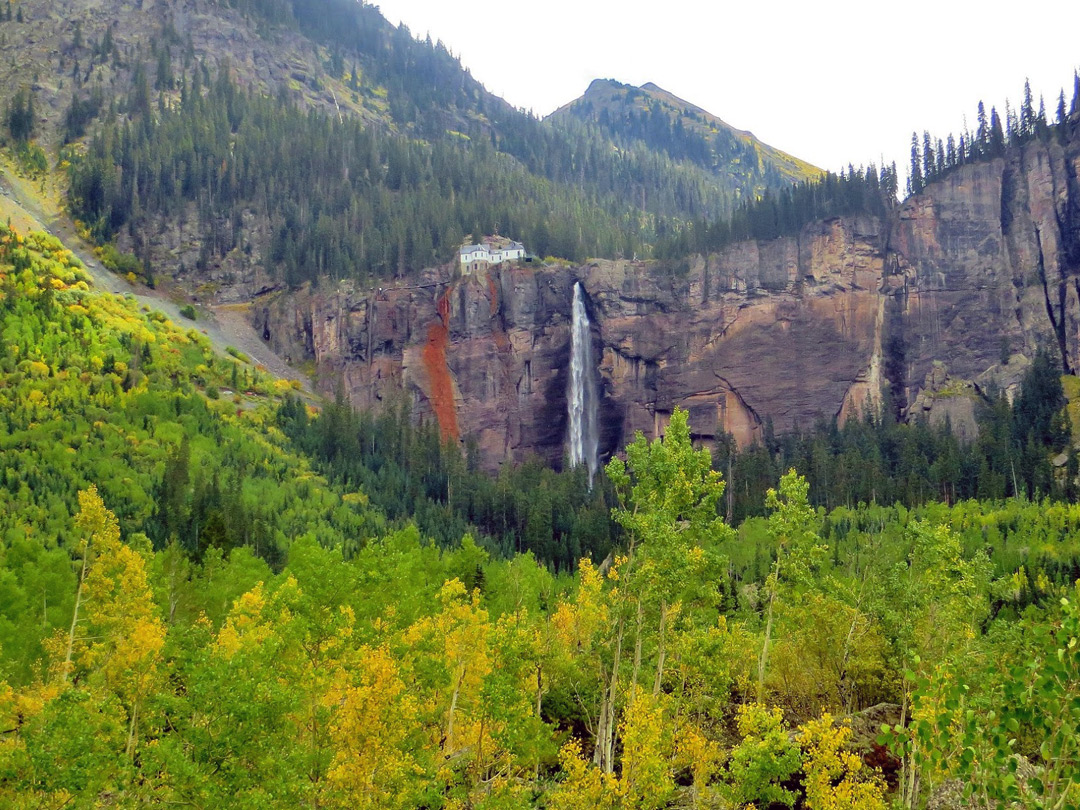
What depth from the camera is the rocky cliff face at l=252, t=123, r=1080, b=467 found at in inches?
6590

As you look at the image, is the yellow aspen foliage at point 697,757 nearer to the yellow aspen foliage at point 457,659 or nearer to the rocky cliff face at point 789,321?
the yellow aspen foliage at point 457,659

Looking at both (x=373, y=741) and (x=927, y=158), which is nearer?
(x=373, y=741)

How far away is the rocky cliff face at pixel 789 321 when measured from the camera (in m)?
167

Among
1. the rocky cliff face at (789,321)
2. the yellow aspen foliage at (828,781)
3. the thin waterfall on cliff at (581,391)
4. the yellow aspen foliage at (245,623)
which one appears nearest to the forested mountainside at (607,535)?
the yellow aspen foliage at (828,781)

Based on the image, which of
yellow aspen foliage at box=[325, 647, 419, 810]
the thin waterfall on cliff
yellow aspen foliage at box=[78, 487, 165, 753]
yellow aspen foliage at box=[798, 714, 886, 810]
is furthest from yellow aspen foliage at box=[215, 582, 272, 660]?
the thin waterfall on cliff

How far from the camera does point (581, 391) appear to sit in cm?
18700

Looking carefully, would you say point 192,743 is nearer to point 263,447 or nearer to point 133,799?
point 133,799

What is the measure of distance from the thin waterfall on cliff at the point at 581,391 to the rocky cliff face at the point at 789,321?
1549mm

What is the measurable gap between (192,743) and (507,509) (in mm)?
119442

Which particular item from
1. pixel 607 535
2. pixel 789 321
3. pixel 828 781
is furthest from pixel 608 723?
pixel 789 321

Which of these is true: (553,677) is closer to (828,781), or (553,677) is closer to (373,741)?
(373,741)

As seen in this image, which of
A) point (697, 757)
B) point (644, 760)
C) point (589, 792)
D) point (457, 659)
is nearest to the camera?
point (589, 792)

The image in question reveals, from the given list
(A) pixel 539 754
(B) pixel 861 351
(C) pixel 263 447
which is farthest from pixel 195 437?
(A) pixel 539 754

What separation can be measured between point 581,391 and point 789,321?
3647cm
